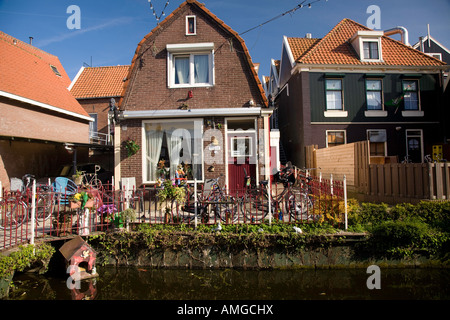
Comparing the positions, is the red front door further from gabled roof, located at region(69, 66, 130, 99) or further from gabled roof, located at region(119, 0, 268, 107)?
gabled roof, located at region(69, 66, 130, 99)

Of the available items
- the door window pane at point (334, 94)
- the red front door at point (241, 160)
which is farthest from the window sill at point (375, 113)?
the red front door at point (241, 160)

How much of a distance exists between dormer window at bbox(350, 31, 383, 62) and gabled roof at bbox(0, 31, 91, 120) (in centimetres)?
1677

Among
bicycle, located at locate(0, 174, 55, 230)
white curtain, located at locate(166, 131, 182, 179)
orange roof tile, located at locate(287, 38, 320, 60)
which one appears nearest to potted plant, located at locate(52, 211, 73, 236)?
bicycle, located at locate(0, 174, 55, 230)

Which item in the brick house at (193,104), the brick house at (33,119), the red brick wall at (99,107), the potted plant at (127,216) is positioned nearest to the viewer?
the potted plant at (127,216)

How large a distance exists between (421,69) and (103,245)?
1862 cm

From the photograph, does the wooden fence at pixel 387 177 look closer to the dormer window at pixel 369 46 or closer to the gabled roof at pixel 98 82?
the dormer window at pixel 369 46

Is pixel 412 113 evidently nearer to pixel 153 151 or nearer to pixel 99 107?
pixel 153 151

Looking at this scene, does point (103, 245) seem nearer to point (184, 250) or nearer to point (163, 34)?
point (184, 250)

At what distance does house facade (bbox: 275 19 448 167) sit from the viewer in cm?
1571

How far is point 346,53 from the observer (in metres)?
16.3

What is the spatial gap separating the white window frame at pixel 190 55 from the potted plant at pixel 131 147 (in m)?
2.46

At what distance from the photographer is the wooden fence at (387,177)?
310 inches

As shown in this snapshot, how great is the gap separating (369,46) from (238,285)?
1614cm
